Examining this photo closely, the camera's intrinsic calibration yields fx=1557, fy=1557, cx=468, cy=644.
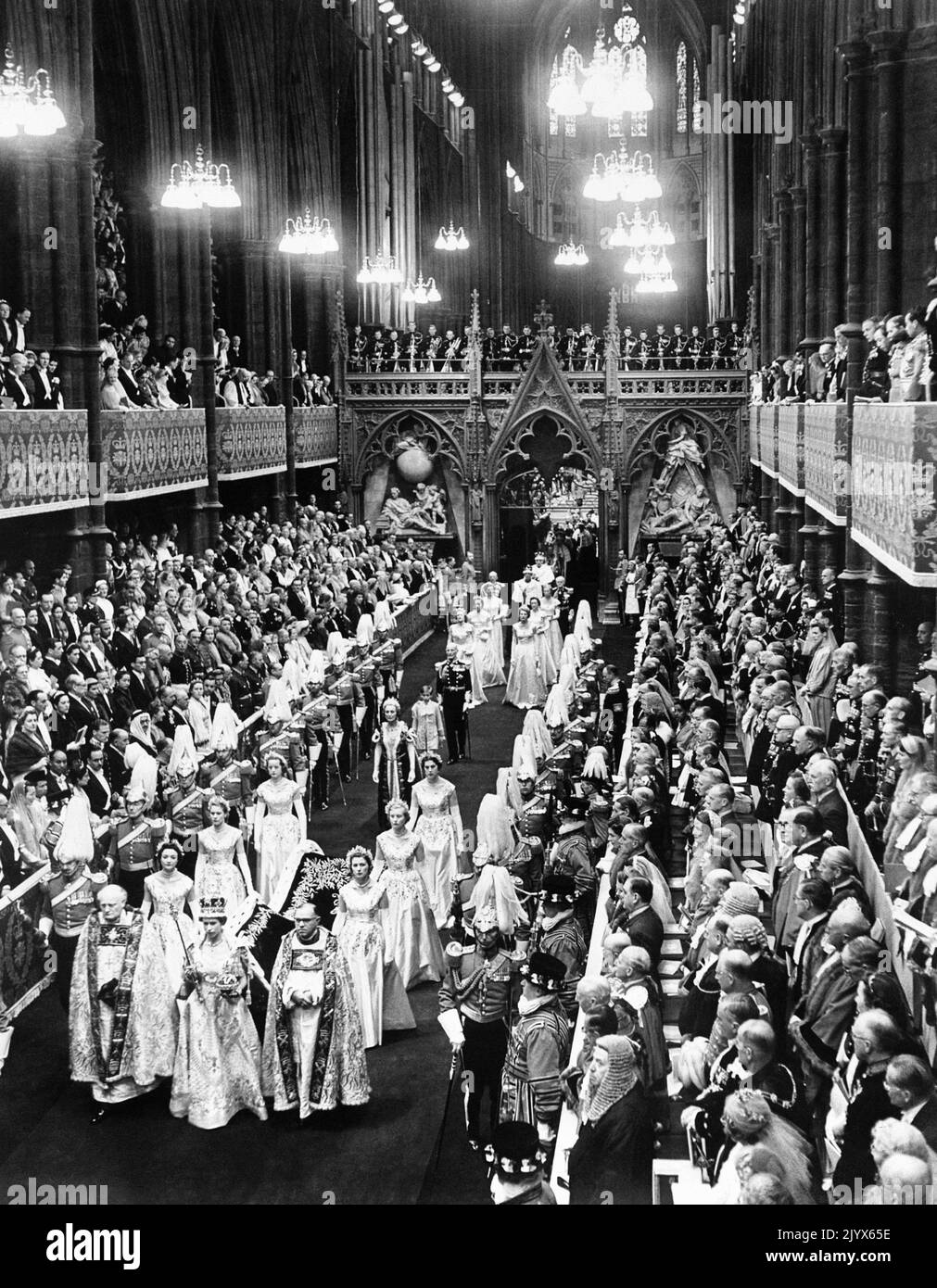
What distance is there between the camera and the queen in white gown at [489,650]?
1080 inches

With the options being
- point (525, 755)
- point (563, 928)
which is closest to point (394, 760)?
point (525, 755)

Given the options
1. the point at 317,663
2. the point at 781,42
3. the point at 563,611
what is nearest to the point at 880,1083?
the point at 317,663

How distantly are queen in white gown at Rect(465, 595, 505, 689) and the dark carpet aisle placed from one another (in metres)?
15.8

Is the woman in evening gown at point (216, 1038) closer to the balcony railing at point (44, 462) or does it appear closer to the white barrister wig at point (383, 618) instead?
the balcony railing at point (44, 462)

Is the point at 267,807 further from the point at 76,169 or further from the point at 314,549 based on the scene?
the point at 314,549

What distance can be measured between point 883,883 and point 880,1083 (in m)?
3.83

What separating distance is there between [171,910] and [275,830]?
327 cm

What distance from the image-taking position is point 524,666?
84.0 feet

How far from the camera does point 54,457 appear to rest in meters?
21.0

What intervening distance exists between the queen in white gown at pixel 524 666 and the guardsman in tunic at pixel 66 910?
13.7 metres

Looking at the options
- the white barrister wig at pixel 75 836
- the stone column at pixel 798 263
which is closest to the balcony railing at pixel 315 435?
the stone column at pixel 798 263

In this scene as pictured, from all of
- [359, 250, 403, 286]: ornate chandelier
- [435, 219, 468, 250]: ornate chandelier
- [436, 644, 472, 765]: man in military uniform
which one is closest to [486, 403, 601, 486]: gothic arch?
[359, 250, 403, 286]: ornate chandelier

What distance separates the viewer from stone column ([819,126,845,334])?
22172mm

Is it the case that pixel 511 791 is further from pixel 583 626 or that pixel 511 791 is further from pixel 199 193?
pixel 199 193
